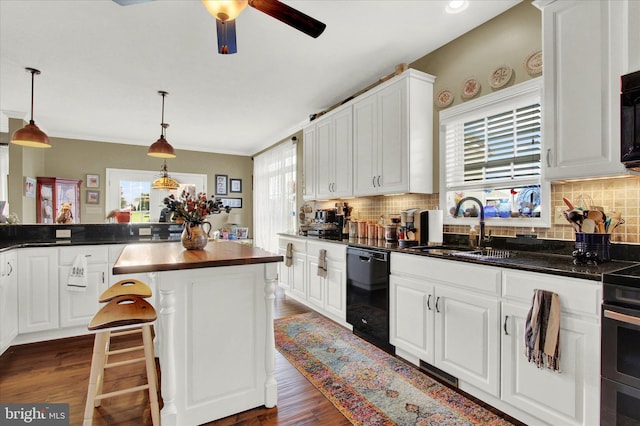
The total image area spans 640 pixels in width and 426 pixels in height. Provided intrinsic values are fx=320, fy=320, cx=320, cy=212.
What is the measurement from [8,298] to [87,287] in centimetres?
60

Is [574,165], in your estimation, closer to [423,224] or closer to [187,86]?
[423,224]

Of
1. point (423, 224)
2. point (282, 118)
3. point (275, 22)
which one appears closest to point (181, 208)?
point (275, 22)

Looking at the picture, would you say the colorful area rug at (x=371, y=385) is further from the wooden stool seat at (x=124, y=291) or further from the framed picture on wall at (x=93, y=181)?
the framed picture on wall at (x=93, y=181)

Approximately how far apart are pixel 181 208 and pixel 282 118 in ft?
11.0

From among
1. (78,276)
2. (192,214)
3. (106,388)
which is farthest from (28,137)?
(106,388)

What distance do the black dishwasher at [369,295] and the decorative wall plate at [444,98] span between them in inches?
59.8

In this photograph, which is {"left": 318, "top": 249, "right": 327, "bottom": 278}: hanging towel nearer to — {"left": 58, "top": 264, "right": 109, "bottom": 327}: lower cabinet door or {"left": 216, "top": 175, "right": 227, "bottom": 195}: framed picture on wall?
{"left": 58, "top": 264, "right": 109, "bottom": 327}: lower cabinet door

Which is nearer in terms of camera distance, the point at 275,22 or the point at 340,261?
the point at 275,22

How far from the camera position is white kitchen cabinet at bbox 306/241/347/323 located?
339 centimetres

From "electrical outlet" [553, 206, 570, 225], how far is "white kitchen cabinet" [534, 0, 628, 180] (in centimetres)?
34

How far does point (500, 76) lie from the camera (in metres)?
2.57

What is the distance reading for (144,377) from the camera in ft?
7.95

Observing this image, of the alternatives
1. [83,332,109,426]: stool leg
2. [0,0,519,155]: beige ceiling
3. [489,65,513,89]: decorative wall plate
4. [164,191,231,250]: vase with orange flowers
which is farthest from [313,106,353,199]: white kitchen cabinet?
[83,332,109,426]: stool leg

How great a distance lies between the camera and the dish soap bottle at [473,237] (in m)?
2.74
